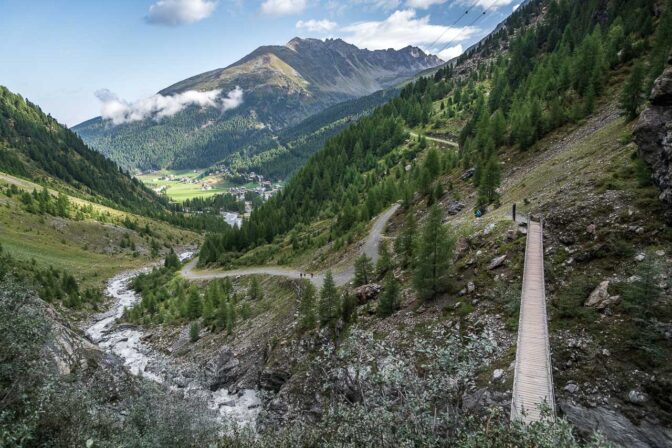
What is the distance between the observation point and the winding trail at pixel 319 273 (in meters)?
64.5

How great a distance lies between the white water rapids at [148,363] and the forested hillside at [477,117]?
92.5 ft

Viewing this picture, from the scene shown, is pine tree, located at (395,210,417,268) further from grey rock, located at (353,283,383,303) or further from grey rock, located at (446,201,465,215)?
grey rock, located at (446,201,465,215)

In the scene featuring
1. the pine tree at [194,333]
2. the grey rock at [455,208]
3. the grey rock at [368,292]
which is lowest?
the pine tree at [194,333]


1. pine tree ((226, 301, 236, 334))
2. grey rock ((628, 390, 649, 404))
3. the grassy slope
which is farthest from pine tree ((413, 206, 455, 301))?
the grassy slope

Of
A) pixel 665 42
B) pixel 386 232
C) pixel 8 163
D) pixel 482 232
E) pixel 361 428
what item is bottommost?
pixel 386 232

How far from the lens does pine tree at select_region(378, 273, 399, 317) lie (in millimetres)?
40781

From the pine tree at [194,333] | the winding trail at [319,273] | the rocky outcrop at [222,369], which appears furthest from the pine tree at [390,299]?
the pine tree at [194,333]

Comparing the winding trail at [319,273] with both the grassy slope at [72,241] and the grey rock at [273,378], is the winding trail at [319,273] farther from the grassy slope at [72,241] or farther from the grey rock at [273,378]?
the grassy slope at [72,241]

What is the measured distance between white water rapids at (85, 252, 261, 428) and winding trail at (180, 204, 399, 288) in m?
17.4

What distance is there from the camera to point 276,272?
274ft

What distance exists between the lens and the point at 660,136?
32094 millimetres

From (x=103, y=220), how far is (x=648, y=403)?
188 meters

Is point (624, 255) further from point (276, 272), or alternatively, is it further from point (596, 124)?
point (276, 272)

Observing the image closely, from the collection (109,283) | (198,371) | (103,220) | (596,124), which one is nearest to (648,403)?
(198,371)
